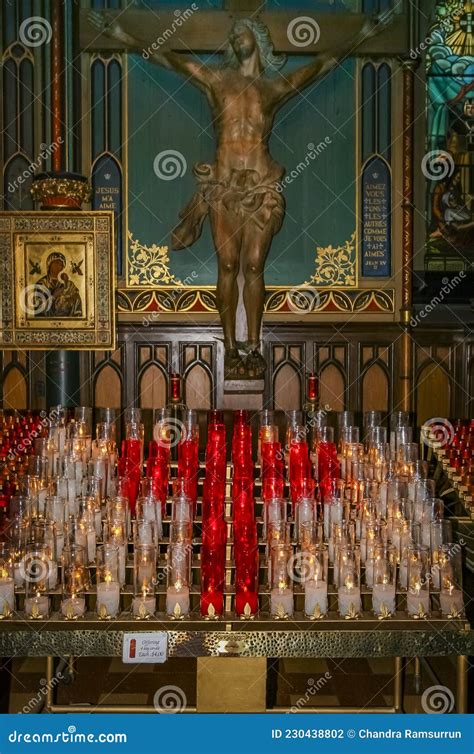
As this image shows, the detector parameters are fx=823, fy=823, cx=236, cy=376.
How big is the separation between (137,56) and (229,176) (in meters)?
1.75

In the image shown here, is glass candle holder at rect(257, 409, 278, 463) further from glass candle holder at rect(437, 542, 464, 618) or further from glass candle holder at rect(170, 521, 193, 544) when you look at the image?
glass candle holder at rect(437, 542, 464, 618)

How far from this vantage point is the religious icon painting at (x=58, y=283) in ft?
25.4

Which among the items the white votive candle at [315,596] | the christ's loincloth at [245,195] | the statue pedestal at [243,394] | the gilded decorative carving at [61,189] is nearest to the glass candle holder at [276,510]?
the white votive candle at [315,596]

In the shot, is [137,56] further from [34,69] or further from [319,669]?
[319,669]

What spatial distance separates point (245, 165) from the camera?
8.24 meters

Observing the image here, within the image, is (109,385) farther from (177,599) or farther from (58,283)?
(177,599)

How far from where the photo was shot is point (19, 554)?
3.51 m

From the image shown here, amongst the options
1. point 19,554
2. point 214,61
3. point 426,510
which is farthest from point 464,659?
point 214,61

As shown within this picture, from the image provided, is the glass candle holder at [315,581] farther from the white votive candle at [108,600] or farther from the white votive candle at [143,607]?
the white votive candle at [108,600]

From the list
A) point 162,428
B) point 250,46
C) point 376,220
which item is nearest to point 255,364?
point 376,220

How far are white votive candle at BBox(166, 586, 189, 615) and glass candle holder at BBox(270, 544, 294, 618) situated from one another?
0.35 m

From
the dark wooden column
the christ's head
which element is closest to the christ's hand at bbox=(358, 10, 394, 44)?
the dark wooden column

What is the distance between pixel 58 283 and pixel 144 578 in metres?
4.93

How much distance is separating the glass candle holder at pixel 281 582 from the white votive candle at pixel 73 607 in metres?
0.77
